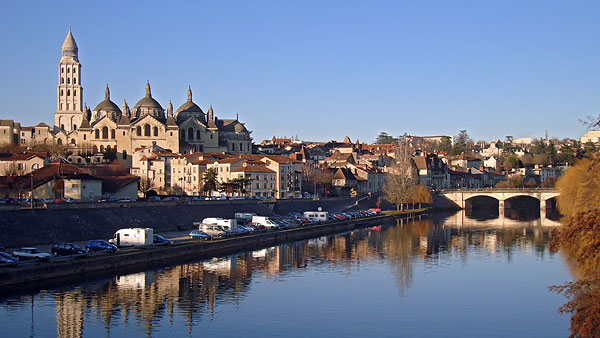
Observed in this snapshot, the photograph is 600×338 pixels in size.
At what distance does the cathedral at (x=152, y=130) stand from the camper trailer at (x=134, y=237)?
5492 centimetres

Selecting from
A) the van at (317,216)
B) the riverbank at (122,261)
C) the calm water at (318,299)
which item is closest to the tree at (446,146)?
the van at (317,216)

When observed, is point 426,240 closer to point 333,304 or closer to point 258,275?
point 258,275

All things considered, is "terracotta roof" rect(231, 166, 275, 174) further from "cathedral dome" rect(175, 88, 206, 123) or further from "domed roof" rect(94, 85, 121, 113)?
"domed roof" rect(94, 85, 121, 113)

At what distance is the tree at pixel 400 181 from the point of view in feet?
265

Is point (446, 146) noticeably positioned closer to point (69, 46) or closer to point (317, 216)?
point (69, 46)

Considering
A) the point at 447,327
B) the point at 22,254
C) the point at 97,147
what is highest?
the point at 97,147

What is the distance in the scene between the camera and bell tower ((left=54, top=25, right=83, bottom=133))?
125 metres

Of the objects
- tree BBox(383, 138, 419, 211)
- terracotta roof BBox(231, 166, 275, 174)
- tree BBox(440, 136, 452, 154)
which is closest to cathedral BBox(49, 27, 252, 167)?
terracotta roof BBox(231, 166, 275, 174)

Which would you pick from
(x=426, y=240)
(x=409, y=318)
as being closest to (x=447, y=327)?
(x=409, y=318)

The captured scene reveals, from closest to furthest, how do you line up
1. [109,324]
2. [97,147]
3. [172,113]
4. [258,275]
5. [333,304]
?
[109,324] → [333,304] → [258,275] → [97,147] → [172,113]

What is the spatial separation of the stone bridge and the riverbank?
45.1 metres

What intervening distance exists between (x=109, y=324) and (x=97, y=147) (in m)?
77.1

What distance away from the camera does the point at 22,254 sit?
3281cm

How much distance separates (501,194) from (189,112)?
47198 mm
